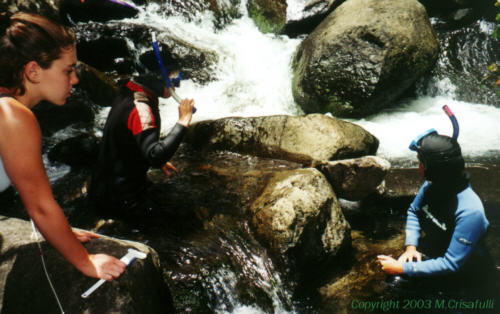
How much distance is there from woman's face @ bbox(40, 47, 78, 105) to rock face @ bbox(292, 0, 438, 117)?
19.3 ft

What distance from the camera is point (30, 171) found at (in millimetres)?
1451

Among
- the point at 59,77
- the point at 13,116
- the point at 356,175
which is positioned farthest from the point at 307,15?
the point at 13,116

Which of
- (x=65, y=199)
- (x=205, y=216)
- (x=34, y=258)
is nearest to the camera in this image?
(x=34, y=258)

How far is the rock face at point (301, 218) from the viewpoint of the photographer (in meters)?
3.04

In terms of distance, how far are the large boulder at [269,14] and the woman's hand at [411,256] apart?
8.86 m

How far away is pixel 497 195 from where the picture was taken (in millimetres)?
4066

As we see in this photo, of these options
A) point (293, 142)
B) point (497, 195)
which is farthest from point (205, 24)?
point (497, 195)

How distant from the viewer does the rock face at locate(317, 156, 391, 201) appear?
4.10m

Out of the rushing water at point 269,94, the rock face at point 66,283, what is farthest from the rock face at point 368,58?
the rock face at point 66,283

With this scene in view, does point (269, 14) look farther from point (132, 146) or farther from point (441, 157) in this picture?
point (441, 157)

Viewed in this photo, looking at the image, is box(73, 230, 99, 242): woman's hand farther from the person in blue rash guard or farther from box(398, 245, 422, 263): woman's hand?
box(398, 245, 422, 263): woman's hand

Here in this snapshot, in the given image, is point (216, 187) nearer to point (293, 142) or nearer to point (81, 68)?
point (293, 142)

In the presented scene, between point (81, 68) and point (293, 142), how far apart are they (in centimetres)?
535

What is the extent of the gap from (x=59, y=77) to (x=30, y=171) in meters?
0.57
